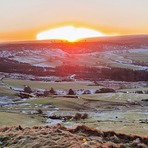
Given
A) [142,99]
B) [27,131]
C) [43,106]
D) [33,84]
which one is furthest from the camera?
[33,84]

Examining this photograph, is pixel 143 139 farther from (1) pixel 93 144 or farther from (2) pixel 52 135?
(2) pixel 52 135

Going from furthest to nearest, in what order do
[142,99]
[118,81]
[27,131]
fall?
[118,81]
[142,99]
[27,131]

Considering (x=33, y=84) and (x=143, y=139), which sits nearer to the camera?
(x=143, y=139)

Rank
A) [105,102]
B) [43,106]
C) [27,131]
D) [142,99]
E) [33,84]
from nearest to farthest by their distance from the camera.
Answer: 1. [27,131]
2. [43,106]
3. [105,102]
4. [142,99]
5. [33,84]

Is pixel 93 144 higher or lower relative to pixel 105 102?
higher

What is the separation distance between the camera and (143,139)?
1905 cm

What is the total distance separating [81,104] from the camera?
87812mm

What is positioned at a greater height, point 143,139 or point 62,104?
point 143,139

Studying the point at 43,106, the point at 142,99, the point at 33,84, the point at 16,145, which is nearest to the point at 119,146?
the point at 16,145

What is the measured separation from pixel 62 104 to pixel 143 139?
66.5 m

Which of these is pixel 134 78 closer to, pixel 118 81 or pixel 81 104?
pixel 118 81

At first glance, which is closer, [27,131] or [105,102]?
[27,131]

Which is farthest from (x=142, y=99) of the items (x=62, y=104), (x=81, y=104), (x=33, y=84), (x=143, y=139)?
(x=143, y=139)

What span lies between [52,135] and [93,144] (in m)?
3.39
